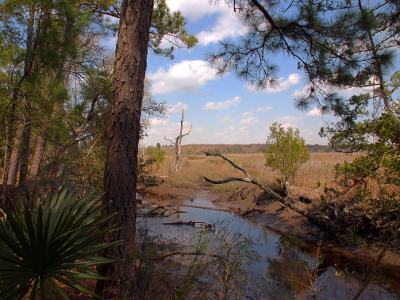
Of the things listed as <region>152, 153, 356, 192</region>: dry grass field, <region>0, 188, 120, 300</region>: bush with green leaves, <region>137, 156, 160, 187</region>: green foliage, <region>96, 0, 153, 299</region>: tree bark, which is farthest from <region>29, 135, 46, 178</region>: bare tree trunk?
<region>152, 153, 356, 192</region>: dry grass field

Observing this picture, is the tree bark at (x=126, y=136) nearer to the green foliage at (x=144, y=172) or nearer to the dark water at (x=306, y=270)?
the dark water at (x=306, y=270)

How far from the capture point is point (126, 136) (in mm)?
3199

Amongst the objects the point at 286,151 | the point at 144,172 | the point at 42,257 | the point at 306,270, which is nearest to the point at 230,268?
the point at 306,270

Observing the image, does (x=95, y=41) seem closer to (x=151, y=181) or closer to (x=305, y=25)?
(x=151, y=181)

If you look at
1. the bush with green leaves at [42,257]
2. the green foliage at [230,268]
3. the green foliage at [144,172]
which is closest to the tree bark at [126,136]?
the bush with green leaves at [42,257]

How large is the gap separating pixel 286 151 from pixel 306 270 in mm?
6194

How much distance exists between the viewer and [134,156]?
327cm

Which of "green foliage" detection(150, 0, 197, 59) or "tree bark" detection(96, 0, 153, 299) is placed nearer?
"tree bark" detection(96, 0, 153, 299)

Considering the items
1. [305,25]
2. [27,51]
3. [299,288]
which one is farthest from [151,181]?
[305,25]

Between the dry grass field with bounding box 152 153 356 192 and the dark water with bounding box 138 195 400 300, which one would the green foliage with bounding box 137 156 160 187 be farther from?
the dry grass field with bounding box 152 153 356 192

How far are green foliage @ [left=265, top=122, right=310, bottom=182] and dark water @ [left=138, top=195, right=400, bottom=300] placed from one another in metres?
2.85

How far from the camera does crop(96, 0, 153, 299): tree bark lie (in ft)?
10.0

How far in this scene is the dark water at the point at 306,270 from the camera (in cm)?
401

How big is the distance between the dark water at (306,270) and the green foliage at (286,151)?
2.85 meters
